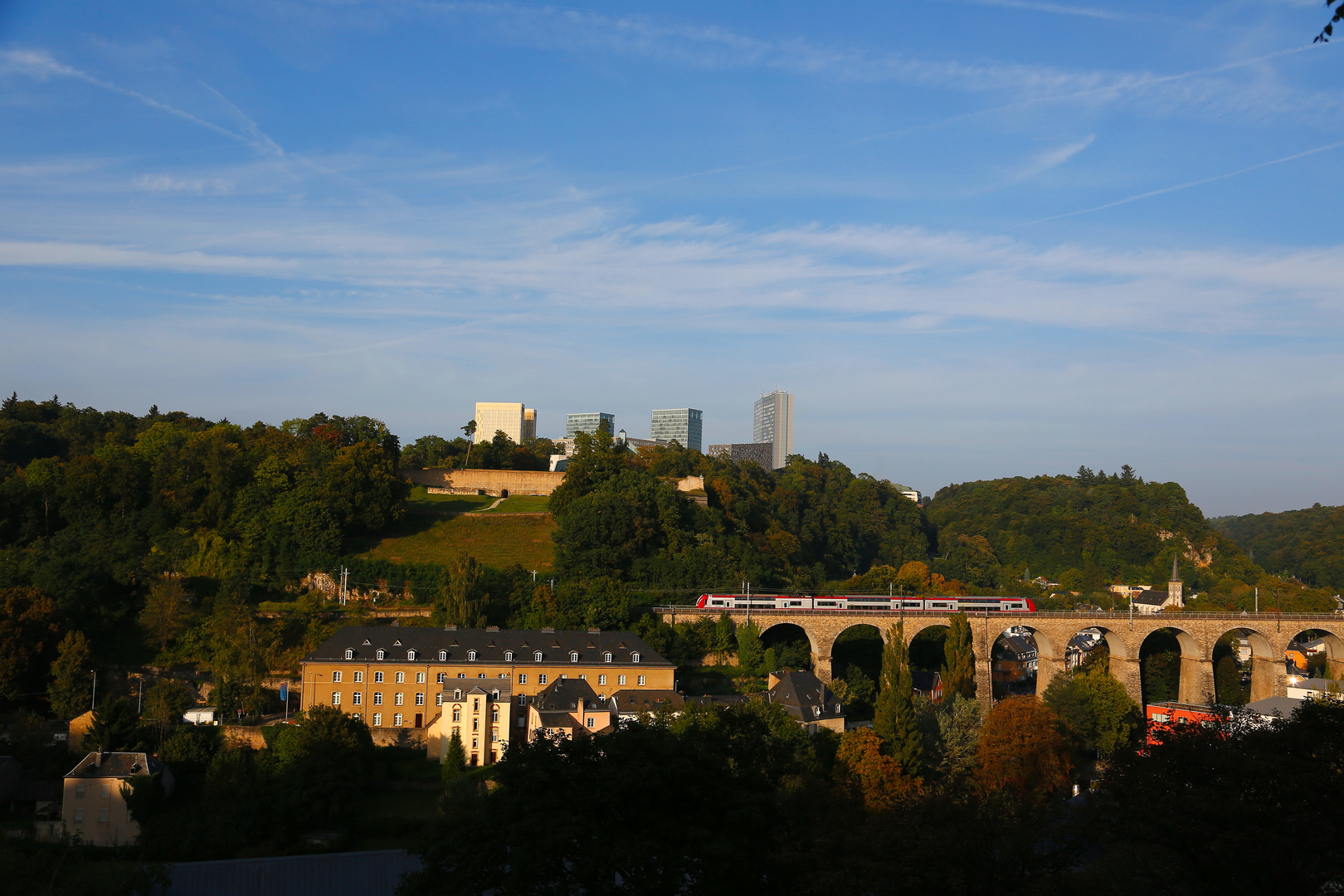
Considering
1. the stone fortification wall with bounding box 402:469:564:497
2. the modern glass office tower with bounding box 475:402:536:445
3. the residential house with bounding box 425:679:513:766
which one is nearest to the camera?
the residential house with bounding box 425:679:513:766

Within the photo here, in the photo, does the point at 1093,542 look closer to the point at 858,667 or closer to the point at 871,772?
the point at 858,667

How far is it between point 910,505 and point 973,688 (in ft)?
226

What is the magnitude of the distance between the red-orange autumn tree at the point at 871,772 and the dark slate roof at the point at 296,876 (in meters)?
13.4

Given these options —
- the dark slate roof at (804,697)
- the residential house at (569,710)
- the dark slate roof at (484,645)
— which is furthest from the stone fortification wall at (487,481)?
the residential house at (569,710)

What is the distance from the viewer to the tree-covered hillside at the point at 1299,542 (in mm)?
110750

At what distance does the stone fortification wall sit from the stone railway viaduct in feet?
96.5

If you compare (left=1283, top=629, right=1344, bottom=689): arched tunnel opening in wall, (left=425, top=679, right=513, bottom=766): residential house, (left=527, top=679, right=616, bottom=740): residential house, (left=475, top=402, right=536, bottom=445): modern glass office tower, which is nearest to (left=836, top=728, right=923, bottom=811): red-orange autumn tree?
(left=527, top=679, right=616, bottom=740): residential house

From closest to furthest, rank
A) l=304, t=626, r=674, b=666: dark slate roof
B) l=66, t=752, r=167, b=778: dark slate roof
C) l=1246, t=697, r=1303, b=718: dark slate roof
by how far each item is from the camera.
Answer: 1. l=66, t=752, r=167, b=778: dark slate roof
2. l=304, t=626, r=674, b=666: dark slate roof
3. l=1246, t=697, r=1303, b=718: dark slate roof

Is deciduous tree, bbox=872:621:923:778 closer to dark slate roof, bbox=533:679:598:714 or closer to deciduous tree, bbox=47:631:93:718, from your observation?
dark slate roof, bbox=533:679:598:714

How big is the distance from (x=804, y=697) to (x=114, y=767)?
26345mm

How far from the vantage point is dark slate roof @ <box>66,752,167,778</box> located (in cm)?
3243

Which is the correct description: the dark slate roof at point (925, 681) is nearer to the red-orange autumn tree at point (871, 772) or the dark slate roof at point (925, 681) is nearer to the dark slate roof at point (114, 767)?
the red-orange autumn tree at point (871, 772)

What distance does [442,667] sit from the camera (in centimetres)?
4175

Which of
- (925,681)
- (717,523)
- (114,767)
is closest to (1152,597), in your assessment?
(925,681)
